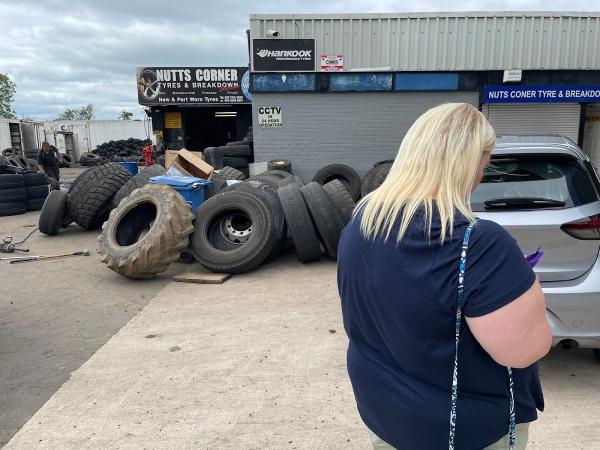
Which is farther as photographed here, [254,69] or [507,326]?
[254,69]

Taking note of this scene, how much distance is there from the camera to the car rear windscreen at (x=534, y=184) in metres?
3.40

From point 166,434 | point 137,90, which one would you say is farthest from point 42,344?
point 137,90

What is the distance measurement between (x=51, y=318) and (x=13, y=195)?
9042mm

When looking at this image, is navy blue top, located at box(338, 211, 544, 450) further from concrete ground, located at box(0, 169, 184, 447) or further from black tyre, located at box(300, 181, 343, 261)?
black tyre, located at box(300, 181, 343, 261)

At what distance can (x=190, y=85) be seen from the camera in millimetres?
22625

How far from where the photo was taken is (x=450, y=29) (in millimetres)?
12305

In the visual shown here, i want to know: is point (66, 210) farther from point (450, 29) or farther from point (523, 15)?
point (523, 15)

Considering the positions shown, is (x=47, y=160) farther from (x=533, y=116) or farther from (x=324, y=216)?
(x=533, y=116)

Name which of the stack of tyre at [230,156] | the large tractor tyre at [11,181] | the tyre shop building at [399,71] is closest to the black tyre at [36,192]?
the large tractor tyre at [11,181]

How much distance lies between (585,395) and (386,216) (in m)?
3.07

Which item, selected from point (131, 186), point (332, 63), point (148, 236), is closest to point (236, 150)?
point (332, 63)

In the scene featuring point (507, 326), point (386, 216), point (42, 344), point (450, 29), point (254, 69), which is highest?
point (450, 29)

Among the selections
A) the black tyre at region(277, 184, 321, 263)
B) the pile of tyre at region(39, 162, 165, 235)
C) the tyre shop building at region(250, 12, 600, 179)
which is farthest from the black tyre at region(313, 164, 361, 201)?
the black tyre at region(277, 184, 321, 263)

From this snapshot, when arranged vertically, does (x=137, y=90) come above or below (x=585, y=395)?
above
